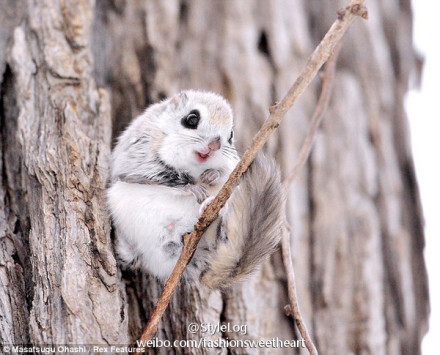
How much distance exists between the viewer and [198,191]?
2270mm

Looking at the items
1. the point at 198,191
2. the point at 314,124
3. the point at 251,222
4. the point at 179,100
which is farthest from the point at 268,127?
the point at 314,124

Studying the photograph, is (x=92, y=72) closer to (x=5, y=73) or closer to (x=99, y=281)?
(x=5, y=73)

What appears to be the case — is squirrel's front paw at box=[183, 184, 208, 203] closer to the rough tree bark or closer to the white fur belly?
the white fur belly

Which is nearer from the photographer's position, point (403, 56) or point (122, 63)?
point (122, 63)

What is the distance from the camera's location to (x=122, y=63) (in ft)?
11.1

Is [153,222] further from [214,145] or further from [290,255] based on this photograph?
[290,255]

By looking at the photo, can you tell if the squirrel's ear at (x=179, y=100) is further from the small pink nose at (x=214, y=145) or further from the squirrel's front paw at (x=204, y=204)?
the squirrel's front paw at (x=204, y=204)

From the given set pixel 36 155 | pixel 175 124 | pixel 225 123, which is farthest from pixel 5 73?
pixel 225 123

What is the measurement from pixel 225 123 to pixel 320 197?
42.0 inches

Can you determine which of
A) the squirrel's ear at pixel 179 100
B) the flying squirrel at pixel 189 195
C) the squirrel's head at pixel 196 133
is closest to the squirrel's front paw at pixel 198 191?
the flying squirrel at pixel 189 195

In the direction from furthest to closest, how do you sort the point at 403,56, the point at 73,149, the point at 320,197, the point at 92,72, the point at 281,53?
the point at 403,56
the point at 281,53
the point at 320,197
the point at 92,72
the point at 73,149

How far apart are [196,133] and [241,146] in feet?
2.65

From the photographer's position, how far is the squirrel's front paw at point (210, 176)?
2.35m

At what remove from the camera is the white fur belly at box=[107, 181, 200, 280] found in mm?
2242
